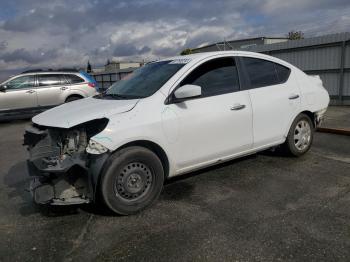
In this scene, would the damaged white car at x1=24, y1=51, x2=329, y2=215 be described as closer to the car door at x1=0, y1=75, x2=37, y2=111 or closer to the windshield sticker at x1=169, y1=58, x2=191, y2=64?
the windshield sticker at x1=169, y1=58, x2=191, y2=64

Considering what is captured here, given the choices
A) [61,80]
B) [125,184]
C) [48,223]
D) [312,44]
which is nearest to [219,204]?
[125,184]

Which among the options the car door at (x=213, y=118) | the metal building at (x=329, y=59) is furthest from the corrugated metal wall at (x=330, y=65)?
the car door at (x=213, y=118)

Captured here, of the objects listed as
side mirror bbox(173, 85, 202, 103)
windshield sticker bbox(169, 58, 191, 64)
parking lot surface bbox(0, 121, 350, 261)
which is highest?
windshield sticker bbox(169, 58, 191, 64)

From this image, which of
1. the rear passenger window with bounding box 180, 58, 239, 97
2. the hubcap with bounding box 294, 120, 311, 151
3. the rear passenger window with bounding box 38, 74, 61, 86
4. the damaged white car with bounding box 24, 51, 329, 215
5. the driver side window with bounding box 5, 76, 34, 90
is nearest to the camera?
the damaged white car with bounding box 24, 51, 329, 215

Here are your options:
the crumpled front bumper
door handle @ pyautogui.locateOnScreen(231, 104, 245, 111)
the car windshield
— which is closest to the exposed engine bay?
the crumpled front bumper

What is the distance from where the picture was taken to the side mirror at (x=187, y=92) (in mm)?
3928

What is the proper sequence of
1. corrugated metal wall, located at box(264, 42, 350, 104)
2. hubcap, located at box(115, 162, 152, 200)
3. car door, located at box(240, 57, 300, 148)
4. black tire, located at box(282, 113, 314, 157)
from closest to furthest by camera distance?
1. hubcap, located at box(115, 162, 152, 200)
2. car door, located at box(240, 57, 300, 148)
3. black tire, located at box(282, 113, 314, 157)
4. corrugated metal wall, located at box(264, 42, 350, 104)

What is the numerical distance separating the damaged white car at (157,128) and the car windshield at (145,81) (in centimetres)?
2

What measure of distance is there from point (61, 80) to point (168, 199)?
9952 mm

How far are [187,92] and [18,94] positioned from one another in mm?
10386

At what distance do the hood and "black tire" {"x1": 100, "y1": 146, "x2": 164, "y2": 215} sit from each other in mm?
461

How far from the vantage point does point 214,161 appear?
445 centimetres

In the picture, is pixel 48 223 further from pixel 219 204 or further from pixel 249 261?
pixel 249 261

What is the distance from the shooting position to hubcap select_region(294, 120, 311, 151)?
18.0 feet
